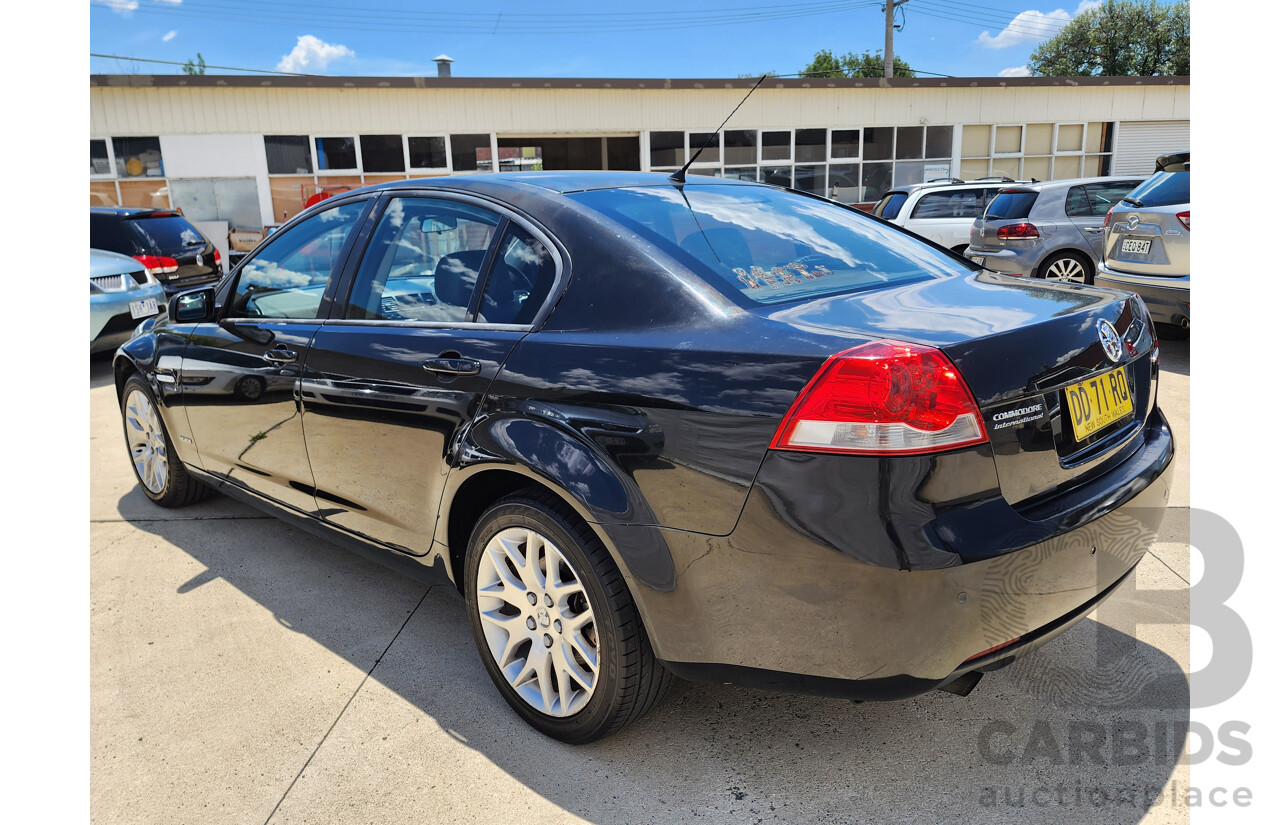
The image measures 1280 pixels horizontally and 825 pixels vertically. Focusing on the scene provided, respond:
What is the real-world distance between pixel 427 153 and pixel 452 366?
19.5 meters

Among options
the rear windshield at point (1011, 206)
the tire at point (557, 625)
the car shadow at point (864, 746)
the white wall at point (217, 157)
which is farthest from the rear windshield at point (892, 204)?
the white wall at point (217, 157)

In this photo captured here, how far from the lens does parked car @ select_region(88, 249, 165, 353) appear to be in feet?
27.8

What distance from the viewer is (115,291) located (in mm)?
8633

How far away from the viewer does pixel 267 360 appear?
10.7ft

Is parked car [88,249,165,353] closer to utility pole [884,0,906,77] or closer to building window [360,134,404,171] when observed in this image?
building window [360,134,404,171]


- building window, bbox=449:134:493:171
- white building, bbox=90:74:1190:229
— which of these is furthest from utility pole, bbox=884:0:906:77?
building window, bbox=449:134:493:171

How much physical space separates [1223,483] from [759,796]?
3093 mm

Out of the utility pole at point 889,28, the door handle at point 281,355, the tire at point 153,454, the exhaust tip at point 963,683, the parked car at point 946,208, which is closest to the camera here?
the exhaust tip at point 963,683

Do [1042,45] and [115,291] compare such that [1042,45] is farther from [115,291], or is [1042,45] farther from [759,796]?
[759,796]

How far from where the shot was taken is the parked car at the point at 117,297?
848 centimetres

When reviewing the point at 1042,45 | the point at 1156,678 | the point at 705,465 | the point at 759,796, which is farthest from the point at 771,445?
the point at 1042,45

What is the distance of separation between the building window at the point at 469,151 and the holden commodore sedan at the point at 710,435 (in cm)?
1889

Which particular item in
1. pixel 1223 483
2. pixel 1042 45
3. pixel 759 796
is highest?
pixel 1042 45

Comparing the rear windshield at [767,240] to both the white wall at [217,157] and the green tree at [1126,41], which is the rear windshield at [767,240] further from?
the green tree at [1126,41]
